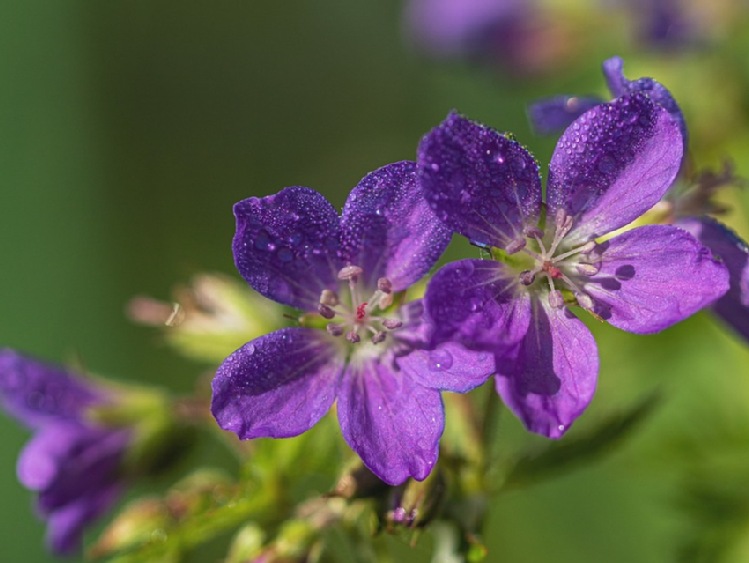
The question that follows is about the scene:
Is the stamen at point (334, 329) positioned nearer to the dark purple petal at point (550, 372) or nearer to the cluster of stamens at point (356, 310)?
the cluster of stamens at point (356, 310)

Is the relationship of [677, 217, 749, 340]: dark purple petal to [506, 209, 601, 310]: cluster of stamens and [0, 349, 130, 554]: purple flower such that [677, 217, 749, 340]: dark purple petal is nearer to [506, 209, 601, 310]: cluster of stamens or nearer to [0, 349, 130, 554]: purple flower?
[506, 209, 601, 310]: cluster of stamens

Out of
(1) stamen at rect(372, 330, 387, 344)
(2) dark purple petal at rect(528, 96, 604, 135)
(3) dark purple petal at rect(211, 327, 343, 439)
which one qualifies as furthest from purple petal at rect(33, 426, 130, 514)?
(2) dark purple petal at rect(528, 96, 604, 135)

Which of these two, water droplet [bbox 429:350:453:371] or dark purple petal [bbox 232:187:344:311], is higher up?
dark purple petal [bbox 232:187:344:311]

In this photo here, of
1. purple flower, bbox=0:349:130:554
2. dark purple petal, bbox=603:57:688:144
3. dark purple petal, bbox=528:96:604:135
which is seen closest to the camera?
dark purple petal, bbox=603:57:688:144

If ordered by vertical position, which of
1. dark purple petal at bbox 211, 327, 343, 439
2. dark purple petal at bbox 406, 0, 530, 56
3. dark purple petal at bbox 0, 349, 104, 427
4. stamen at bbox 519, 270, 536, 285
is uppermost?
stamen at bbox 519, 270, 536, 285

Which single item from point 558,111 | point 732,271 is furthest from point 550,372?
point 558,111

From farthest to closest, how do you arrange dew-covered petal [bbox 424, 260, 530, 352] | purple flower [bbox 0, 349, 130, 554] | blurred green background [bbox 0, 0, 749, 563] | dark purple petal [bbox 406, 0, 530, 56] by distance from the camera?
1. dark purple petal [bbox 406, 0, 530, 56]
2. blurred green background [bbox 0, 0, 749, 563]
3. purple flower [bbox 0, 349, 130, 554]
4. dew-covered petal [bbox 424, 260, 530, 352]

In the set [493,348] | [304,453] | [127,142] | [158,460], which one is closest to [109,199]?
[127,142]

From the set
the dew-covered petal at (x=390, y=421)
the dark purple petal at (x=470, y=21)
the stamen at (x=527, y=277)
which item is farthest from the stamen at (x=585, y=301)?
the dark purple petal at (x=470, y=21)
